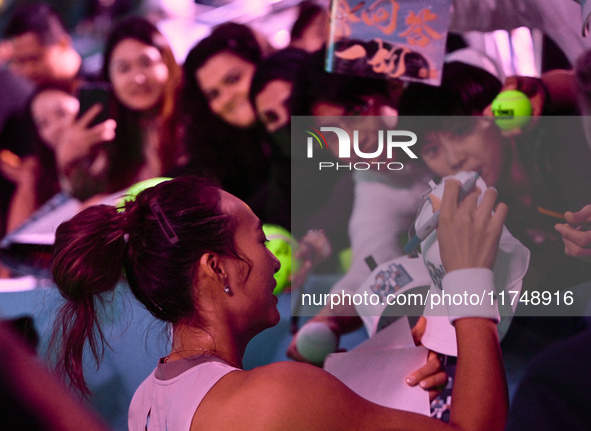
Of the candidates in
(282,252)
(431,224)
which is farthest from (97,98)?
(431,224)

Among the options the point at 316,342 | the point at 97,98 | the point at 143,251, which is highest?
the point at 97,98

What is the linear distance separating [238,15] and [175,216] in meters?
0.91

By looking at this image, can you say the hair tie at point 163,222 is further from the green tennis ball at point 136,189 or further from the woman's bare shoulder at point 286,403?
the woman's bare shoulder at point 286,403

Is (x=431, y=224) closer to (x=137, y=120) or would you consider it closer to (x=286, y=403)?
(x=286, y=403)

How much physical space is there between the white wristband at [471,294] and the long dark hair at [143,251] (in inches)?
15.7

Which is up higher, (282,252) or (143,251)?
(143,251)

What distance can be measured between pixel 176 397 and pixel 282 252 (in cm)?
58

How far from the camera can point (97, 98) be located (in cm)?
180

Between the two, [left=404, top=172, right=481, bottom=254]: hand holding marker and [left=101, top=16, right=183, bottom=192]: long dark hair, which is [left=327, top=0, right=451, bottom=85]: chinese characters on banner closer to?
[left=404, top=172, right=481, bottom=254]: hand holding marker

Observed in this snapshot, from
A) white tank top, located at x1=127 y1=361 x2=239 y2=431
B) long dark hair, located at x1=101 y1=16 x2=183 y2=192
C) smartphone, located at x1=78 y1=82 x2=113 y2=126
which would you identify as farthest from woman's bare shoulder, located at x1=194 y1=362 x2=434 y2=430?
smartphone, located at x1=78 y1=82 x2=113 y2=126

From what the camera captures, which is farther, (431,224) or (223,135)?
(223,135)

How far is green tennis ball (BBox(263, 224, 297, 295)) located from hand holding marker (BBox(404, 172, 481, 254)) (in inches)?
12.6

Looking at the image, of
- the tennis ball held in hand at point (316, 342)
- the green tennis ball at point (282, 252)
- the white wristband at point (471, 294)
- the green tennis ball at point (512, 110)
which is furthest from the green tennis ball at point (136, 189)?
the green tennis ball at point (512, 110)

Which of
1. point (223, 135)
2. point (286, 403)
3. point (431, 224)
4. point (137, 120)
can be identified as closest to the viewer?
point (286, 403)
